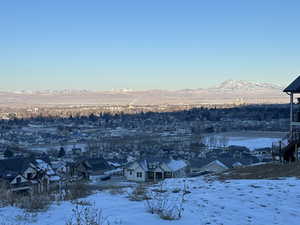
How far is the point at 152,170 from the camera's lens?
37906 mm

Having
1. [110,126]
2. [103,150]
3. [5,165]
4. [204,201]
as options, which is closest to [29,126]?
[110,126]

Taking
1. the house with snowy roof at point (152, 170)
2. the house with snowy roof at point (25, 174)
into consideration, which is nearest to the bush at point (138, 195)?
the house with snowy roof at point (25, 174)

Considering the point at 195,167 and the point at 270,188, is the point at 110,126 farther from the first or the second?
the point at 270,188

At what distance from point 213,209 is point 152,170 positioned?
31330 millimetres

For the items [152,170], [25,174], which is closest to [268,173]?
[25,174]

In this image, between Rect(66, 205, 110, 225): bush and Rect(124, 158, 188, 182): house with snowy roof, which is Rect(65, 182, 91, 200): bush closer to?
Rect(66, 205, 110, 225): bush

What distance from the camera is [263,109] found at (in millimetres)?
149500

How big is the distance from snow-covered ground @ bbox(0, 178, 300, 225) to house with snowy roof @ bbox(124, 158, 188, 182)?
28.7 m

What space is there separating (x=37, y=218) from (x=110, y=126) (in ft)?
409

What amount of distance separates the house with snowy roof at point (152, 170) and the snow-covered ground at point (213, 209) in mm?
28732

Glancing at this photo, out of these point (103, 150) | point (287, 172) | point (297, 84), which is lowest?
point (103, 150)

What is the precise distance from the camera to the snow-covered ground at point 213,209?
6.14m

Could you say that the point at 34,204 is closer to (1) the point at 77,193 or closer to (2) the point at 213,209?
(1) the point at 77,193

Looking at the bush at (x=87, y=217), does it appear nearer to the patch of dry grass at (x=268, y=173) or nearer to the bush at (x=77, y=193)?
the bush at (x=77, y=193)
